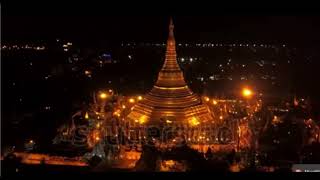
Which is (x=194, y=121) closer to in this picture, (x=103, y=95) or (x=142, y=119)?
(x=142, y=119)

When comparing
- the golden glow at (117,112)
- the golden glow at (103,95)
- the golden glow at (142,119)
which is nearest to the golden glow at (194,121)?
the golden glow at (142,119)

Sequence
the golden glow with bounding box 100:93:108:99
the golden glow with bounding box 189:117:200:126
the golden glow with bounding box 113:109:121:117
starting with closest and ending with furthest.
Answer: the golden glow with bounding box 189:117:200:126
the golden glow with bounding box 113:109:121:117
the golden glow with bounding box 100:93:108:99

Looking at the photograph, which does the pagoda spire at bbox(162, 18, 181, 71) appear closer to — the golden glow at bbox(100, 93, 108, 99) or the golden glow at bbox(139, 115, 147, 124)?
the golden glow at bbox(139, 115, 147, 124)

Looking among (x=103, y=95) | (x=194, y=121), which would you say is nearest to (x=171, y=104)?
(x=194, y=121)

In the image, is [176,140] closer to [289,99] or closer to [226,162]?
[226,162]

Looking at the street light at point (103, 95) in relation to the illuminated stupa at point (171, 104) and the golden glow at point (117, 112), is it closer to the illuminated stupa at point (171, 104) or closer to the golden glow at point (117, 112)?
the golden glow at point (117, 112)

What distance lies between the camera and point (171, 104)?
26.5ft

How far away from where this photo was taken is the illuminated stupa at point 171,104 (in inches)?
313

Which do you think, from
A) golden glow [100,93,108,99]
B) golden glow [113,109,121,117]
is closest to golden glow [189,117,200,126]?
golden glow [113,109,121,117]

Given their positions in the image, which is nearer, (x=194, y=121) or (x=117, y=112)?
(x=194, y=121)

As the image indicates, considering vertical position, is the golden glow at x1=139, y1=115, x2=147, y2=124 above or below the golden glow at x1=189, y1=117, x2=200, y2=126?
above

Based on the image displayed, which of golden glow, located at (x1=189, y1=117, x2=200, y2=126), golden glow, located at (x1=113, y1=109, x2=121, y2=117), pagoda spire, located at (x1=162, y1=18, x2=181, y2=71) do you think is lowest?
golden glow, located at (x1=189, y1=117, x2=200, y2=126)

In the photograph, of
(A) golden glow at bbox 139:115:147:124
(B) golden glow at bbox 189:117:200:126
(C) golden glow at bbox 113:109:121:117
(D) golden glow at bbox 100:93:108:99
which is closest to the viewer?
(B) golden glow at bbox 189:117:200:126

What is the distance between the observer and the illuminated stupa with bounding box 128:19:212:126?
7939mm
